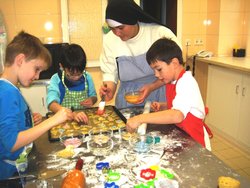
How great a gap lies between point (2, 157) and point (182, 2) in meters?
3.01

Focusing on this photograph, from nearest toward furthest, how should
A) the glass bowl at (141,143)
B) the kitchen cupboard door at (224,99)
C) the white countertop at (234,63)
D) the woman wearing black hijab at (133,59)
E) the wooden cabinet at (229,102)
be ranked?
the glass bowl at (141,143)
the woman wearing black hijab at (133,59)
the white countertop at (234,63)
the wooden cabinet at (229,102)
the kitchen cupboard door at (224,99)

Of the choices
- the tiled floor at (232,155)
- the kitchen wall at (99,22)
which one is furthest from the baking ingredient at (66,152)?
the kitchen wall at (99,22)

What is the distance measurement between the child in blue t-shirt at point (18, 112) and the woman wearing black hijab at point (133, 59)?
645mm

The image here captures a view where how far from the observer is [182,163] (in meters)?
0.99

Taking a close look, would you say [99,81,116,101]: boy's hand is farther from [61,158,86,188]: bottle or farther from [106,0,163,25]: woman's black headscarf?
[61,158,86,188]: bottle

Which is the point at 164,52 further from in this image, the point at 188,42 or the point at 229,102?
the point at 188,42

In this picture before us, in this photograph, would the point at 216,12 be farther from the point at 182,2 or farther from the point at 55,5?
the point at 55,5

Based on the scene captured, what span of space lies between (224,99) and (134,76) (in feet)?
5.28

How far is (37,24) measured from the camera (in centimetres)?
305

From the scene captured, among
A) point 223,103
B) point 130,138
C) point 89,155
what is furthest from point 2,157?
point 223,103

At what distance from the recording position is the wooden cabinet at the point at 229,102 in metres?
2.63

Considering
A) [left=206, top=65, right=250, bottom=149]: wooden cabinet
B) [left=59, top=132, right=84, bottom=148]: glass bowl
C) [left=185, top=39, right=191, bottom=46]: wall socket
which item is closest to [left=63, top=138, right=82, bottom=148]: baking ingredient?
[left=59, top=132, right=84, bottom=148]: glass bowl

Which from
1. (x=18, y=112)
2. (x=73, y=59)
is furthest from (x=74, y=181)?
(x=73, y=59)

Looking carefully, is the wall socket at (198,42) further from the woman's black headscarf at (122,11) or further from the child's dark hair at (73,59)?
the child's dark hair at (73,59)
